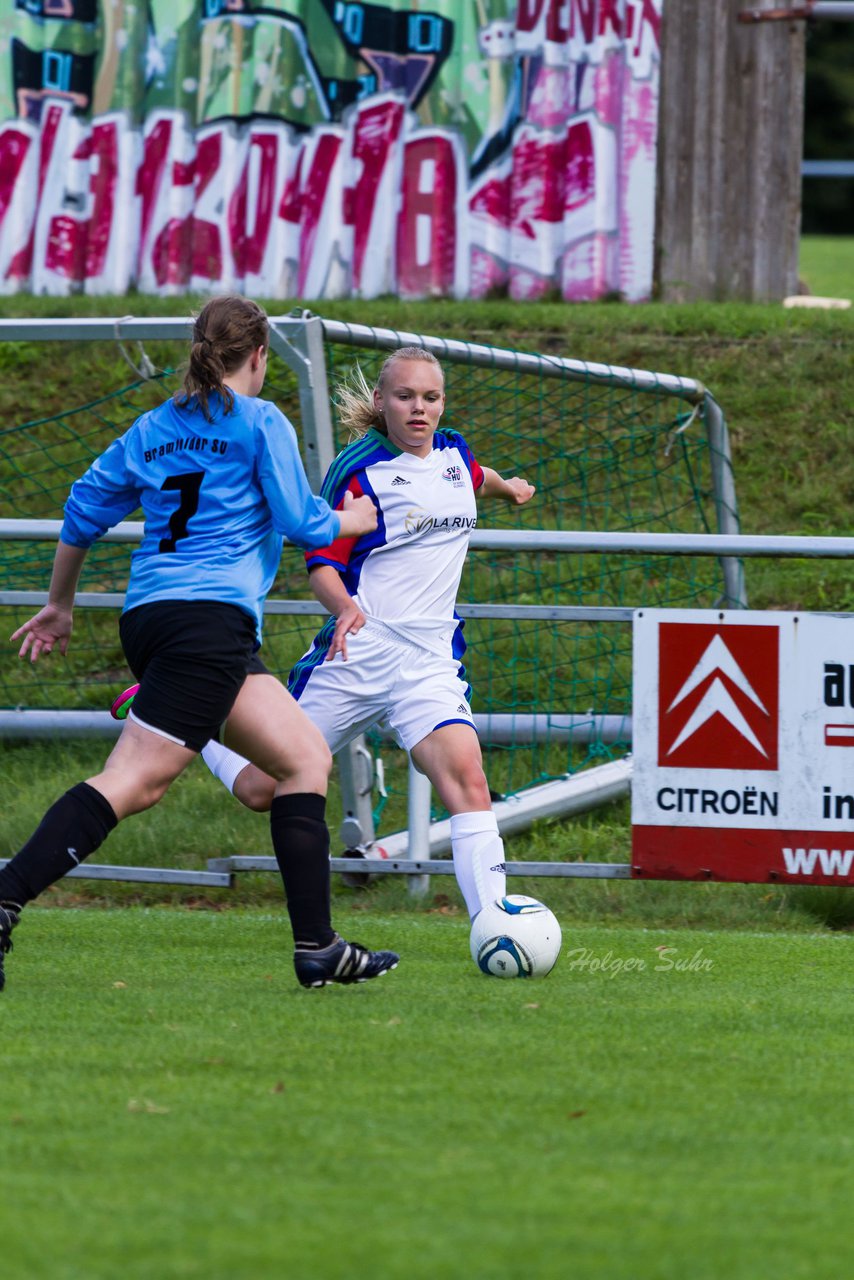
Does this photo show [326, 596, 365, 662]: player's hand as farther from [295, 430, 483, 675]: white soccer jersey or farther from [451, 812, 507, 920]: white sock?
[451, 812, 507, 920]: white sock

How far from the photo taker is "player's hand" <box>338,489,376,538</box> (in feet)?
16.1

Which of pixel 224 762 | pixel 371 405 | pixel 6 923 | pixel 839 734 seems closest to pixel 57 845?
pixel 6 923

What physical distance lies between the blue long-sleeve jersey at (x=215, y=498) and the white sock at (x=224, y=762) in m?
0.71

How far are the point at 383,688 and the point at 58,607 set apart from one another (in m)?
0.97

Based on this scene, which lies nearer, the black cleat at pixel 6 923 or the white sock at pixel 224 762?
the black cleat at pixel 6 923

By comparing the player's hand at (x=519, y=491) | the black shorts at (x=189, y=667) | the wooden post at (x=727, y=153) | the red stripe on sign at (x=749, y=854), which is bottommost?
the red stripe on sign at (x=749, y=854)

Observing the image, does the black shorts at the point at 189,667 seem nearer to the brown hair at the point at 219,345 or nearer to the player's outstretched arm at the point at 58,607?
the player's outstretched arm at the point at 58,607

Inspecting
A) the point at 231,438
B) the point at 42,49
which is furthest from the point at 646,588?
the point at 42,49

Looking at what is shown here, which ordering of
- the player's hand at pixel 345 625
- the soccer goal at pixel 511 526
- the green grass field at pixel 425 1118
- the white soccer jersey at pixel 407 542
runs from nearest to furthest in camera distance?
the green grass field at pixel 425 1118, the player's hand at pixel 345 625, the white soccer jersey at pixel 407 542, the soccer goal at pixel 511 526

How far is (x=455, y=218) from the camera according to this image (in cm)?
1264

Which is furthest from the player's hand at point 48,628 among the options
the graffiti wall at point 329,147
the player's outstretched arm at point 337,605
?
the graffiti wall at point 329,147

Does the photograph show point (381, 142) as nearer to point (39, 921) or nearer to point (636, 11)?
point (636, 11)

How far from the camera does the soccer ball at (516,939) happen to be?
16.1 feet

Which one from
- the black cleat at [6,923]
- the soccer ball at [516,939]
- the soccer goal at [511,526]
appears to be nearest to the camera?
the black cleat at [6,923]
